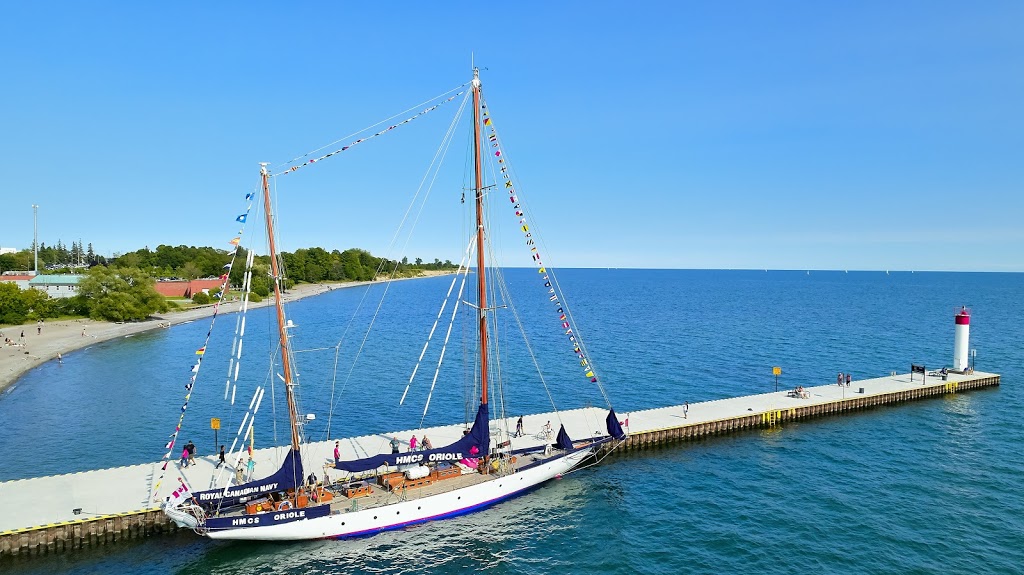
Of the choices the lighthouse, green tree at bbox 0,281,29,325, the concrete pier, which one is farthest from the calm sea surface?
green tree at bbox 0,281,29,325

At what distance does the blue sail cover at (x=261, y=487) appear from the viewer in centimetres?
2768

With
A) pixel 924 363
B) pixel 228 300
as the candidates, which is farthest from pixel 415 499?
pixel 228 300

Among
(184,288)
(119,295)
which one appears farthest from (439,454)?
(184,288)

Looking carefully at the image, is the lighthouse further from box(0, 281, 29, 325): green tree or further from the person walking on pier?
box(0, 281, 29, 325): green tree

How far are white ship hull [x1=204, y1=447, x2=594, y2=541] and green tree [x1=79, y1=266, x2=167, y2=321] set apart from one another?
95.8 m

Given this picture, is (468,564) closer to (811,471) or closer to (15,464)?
(811,471)

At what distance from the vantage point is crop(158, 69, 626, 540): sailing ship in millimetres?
27688

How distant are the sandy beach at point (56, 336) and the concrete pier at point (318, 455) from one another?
2607cm

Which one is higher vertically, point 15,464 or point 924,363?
point 924,363

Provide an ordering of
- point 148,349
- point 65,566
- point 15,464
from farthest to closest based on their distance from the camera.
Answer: point 148,349 < point 15,464 < point 65,566

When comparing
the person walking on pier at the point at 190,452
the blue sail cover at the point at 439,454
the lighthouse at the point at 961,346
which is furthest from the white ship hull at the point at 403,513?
the lighthouse at the point at 961,346

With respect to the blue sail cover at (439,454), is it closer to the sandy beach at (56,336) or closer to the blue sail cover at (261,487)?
the blue sail cover at (261,487)

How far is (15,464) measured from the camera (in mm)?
37406

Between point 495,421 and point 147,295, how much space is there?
3754 inches
